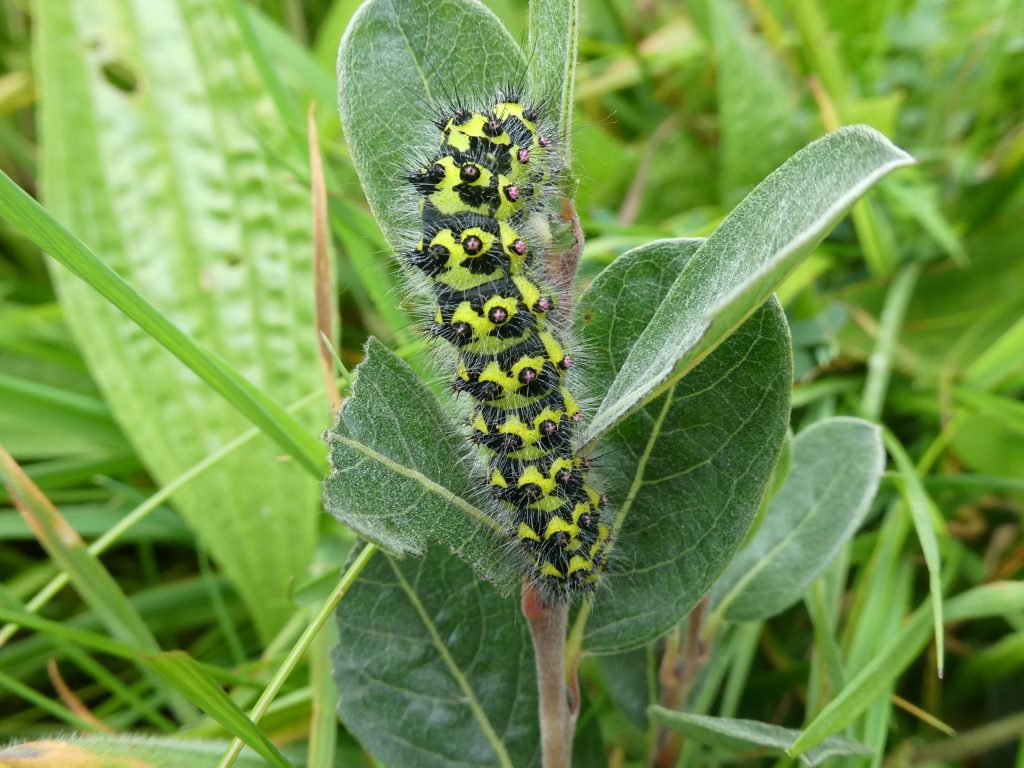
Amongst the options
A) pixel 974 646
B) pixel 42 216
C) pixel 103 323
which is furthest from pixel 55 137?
pixel 974 646

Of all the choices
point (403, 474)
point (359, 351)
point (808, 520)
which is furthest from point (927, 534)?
point (359, 351)

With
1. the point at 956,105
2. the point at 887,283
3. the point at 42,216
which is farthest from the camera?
the point at 956,105

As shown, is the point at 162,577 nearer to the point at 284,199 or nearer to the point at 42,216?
the point at 284,199

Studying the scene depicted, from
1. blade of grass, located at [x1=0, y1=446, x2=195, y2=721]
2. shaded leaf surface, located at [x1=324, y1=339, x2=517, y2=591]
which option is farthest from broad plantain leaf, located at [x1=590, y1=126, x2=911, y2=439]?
blade of grass, located at [x1=0, y1=446, x2=195, y2=721]

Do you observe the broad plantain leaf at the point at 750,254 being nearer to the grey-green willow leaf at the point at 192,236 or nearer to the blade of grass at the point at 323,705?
the blade of grass at the point at 323,705

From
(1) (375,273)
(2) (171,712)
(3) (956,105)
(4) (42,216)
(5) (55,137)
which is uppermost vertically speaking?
(5) (55,137)

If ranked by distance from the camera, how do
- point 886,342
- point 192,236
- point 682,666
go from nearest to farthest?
point 682,666
point 886,342
point 192,236

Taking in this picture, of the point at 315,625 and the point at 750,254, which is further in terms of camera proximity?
the point at 315,625

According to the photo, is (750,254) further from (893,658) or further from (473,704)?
(893,658)
